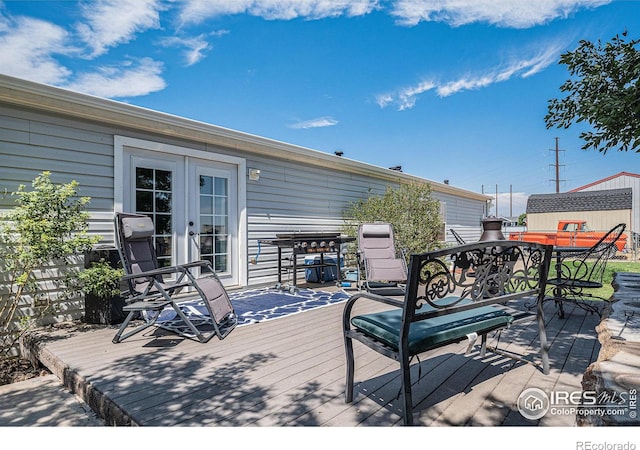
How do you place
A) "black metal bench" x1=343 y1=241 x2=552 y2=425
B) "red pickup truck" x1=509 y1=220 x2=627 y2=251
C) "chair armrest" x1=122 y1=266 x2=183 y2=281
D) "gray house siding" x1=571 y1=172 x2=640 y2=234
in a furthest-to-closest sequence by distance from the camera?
"gray house siding" x1=571 y1=172 x2=640 y2=234 < "red pickup truck" x1=509 y1=220 x2=627 y2=251 < "chair armrest" x1=122 y1=266 x2=183 y2=281 < "black metal bench" x1=343 y1=241 x2=552 y2=425

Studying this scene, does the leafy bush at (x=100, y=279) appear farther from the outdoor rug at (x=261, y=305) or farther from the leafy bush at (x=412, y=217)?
the leafy bush at (x=412, y=217)

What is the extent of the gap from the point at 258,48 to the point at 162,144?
303 cm

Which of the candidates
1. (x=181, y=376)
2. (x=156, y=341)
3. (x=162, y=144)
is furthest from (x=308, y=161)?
(x=181, y=376)

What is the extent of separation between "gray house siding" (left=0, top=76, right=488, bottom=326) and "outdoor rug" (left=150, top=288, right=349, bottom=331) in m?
0.80

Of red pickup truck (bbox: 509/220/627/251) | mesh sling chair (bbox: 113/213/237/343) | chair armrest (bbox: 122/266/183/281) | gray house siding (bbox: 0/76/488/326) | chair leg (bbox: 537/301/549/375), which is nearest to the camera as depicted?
chair leg (bbox: 537/301/549/375)

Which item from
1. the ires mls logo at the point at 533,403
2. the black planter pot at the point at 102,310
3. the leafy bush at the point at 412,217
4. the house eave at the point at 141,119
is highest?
the house eave at the point at 141,119

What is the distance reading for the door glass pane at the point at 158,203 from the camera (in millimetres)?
4805

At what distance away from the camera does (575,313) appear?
4078mm

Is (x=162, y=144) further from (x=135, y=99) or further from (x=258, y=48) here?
(x=258, y=48)

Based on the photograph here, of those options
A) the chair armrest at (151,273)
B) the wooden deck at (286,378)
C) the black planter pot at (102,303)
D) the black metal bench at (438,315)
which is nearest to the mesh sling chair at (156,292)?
the chair armrest at (151,273)

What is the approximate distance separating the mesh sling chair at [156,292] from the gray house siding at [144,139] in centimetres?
84

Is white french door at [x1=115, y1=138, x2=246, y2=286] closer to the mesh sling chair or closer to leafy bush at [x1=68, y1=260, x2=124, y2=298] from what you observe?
the mesh sling chair

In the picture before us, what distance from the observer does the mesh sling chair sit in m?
3.22

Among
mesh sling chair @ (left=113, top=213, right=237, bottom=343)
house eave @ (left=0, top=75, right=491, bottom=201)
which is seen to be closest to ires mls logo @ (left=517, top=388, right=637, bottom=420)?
mesh sling chair @ (left=113, top=213, right=237, bottom=343)
